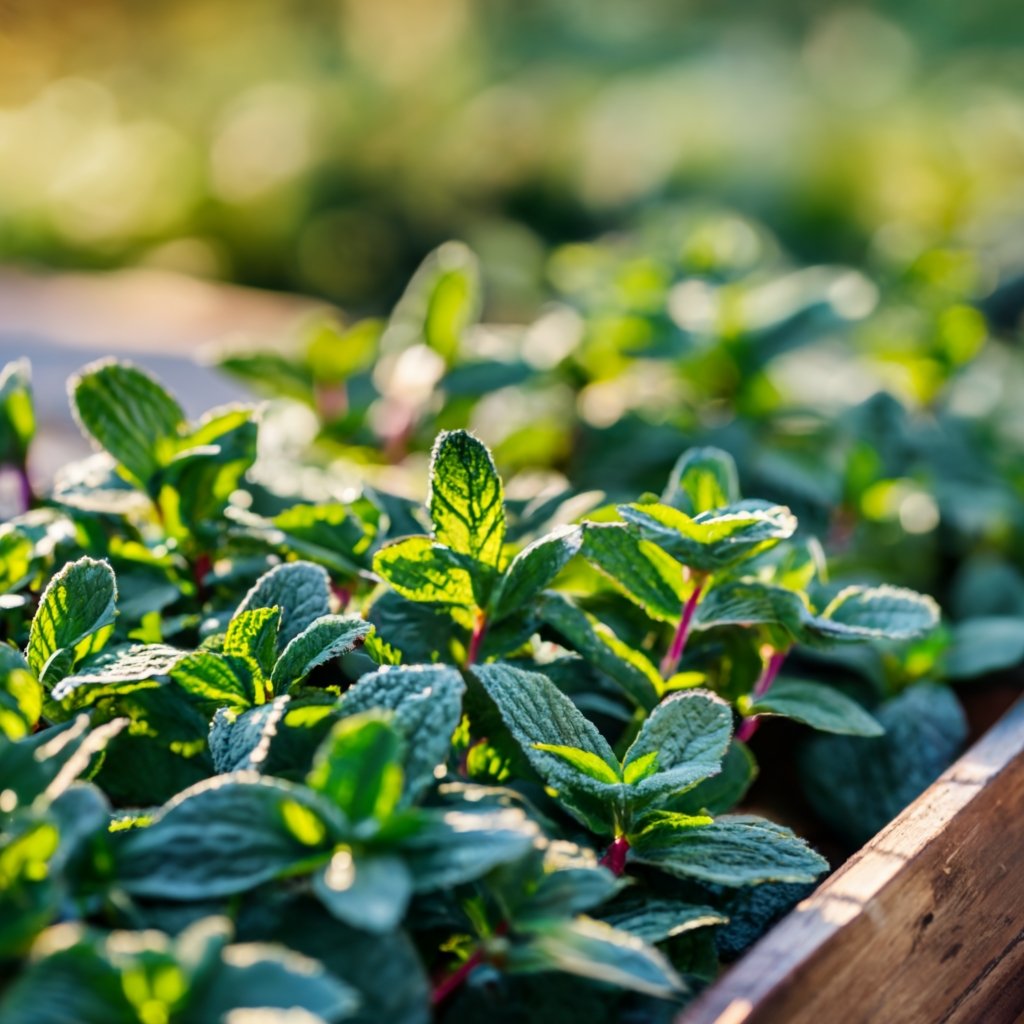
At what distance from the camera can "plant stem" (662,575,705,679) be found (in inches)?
29.2

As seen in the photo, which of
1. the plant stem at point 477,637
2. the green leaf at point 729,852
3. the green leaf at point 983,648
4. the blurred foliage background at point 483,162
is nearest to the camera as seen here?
the green leaf at point 729,852

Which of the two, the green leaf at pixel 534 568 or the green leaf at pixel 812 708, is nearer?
the green leaf at pixel 534 568

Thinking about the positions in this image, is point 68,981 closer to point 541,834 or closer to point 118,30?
point 541,834

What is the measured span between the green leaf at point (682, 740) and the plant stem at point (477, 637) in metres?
0.12

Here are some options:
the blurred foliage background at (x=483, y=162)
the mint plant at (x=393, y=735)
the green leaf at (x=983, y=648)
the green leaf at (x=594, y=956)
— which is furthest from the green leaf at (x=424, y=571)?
the blurred foliage background at (x=483, y=162)

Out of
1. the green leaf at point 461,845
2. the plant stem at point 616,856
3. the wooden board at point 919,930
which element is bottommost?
the wooden board at point 919,930

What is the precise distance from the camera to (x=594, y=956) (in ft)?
1.65

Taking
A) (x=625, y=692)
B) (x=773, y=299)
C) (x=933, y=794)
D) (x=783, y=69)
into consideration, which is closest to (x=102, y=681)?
(x=625, y=692)

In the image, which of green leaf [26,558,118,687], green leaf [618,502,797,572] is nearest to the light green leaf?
green leaf [618,502,797,572]

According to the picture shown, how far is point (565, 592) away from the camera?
2.71 feet

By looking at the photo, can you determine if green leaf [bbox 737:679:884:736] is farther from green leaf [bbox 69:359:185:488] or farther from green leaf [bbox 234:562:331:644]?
green leaf [bbox 69:359:185:488]

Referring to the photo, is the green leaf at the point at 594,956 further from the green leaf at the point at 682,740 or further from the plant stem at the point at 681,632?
the plant stem at the point at 681,632

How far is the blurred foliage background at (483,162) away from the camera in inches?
130

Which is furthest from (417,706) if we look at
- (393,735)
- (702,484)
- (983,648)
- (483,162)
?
(483,162)
